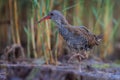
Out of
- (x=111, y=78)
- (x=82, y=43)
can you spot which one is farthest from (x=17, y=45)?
(x=111, y=78)

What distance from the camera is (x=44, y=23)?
6.79m

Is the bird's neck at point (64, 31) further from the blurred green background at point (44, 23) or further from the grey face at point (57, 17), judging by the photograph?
the blurred green background at point (44, 23)

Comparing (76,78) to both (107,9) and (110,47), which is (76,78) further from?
(110,47)

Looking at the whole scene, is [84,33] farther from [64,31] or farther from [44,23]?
[44,23]

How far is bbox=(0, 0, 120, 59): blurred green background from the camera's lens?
7.34m

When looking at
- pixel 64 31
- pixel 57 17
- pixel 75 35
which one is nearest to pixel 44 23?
pixel 57 17

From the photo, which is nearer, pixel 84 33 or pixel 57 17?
pixel 84 33

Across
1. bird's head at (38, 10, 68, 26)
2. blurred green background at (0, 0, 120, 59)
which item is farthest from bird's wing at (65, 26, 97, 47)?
blurred green background at (0, 0, 120, 59)

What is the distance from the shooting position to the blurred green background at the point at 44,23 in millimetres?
7336

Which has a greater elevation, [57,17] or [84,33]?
[57,17]

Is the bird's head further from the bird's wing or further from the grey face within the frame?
the bird's wing

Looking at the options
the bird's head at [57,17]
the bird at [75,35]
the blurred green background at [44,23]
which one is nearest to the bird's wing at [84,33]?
the bird at [75,35]

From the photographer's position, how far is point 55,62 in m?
6.84

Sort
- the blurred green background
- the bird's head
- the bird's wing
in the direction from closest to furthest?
1. the bird's wing
2. the bird's head
3. the blurred green background
